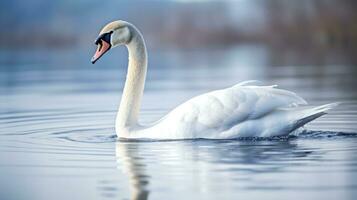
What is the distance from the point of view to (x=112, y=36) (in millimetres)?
12281

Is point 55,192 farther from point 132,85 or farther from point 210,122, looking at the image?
point 132,85

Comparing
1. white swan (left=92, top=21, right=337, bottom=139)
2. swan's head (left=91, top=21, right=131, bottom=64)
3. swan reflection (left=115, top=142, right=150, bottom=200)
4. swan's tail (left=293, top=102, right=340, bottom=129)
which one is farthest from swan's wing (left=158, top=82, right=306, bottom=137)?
swan's head (left=91, top=21, right=131, bottom=64)

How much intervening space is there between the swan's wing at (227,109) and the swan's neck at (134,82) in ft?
2.60

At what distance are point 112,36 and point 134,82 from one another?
598 millimetres

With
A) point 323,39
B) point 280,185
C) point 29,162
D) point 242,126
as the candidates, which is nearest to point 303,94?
point 242,126

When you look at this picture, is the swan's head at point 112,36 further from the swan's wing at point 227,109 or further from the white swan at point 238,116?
the swan's wing at point 227,109

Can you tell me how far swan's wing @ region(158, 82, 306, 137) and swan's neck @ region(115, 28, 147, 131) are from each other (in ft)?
2.60

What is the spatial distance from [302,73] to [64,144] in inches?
594

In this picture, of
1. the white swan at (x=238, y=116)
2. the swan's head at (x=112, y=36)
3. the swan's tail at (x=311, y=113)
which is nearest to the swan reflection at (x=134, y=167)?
the white swan at (x=238, y=116)

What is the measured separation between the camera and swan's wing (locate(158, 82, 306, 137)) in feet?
36.8

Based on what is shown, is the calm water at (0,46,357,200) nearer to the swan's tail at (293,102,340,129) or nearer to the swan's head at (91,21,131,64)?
the swan's tail at (293,102,340,129)

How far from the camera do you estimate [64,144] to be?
11547 mm

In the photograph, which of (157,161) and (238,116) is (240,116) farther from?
(157,161)

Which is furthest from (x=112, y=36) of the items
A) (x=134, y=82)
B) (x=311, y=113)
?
(x=311, y=113)
